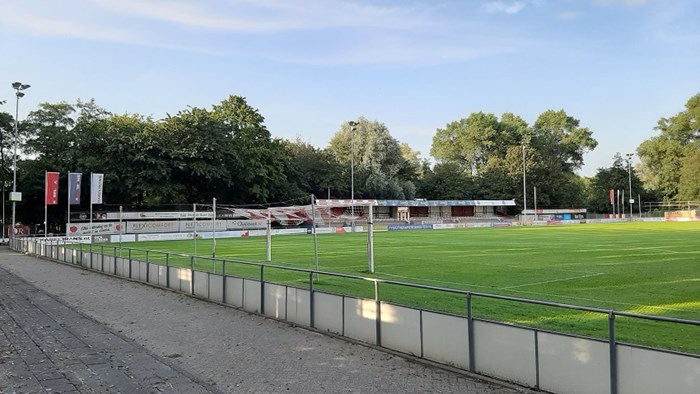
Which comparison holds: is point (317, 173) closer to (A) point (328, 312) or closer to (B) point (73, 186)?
(B) point (73, 186)

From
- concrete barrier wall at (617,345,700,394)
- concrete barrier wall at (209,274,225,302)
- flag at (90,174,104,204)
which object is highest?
flag at (90,174,104,204)

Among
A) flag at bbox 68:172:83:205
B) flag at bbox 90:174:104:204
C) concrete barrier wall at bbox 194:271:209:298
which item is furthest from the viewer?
flag at bbox 68:172:83:205

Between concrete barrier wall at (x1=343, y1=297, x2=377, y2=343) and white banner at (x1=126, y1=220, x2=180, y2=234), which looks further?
white banner at (x1=126, y1=220, x2=180, y2=234)

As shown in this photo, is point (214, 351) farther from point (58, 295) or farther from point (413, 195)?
point (413, 195)

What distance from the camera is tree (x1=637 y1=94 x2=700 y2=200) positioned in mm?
106194

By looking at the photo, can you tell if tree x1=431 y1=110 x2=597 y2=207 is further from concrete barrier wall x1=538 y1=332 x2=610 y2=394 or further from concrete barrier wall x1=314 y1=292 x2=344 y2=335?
concrete barrier wall x1=538 y1=332 x2=610 y2=394

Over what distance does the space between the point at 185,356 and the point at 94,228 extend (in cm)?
4745

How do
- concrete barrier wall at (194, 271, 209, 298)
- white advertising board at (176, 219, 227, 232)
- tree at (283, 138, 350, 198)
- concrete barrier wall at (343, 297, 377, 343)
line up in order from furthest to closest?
tree at (283, 138, 350, 198), white advertising board at (176, 219, 227, 232), concrete barrier wall at (194, 271, 209, 298), concrete barrier wall at (343, 297, 377, 343)

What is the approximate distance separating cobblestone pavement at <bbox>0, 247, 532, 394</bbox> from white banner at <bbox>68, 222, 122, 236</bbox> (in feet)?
122

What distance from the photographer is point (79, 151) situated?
57750 millimetres

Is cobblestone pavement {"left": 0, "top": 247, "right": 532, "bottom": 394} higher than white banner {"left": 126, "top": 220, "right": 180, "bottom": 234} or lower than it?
lower

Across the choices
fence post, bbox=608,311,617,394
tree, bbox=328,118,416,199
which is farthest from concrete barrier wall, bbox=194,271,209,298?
tree, bbox=328,118,416,199

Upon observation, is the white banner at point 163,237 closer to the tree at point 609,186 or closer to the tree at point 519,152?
the tree at point 519,152

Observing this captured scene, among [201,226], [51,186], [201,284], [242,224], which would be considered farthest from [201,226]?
[201,284]
